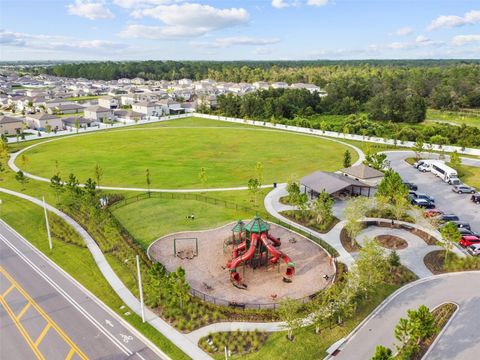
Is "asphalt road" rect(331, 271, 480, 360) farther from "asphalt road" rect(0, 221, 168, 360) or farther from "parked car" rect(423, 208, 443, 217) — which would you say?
"asphalt road" rect(0, 221, 168, 360)

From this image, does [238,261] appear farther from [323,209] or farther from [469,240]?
[469,240]

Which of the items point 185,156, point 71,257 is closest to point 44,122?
point 185,156

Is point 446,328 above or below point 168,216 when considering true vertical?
below

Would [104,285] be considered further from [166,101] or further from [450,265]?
[166,101]

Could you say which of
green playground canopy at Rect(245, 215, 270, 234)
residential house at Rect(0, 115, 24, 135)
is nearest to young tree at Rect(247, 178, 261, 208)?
green playground canopy at Rect(245, 215, 270, 234)

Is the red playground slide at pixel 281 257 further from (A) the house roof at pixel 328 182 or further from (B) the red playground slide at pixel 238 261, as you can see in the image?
(A) the house roof at pixel 328 182

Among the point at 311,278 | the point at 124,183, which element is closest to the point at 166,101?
the point at 124,183

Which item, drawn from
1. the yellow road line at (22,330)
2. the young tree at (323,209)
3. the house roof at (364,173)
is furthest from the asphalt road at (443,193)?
the yellow road line at (22,330)
